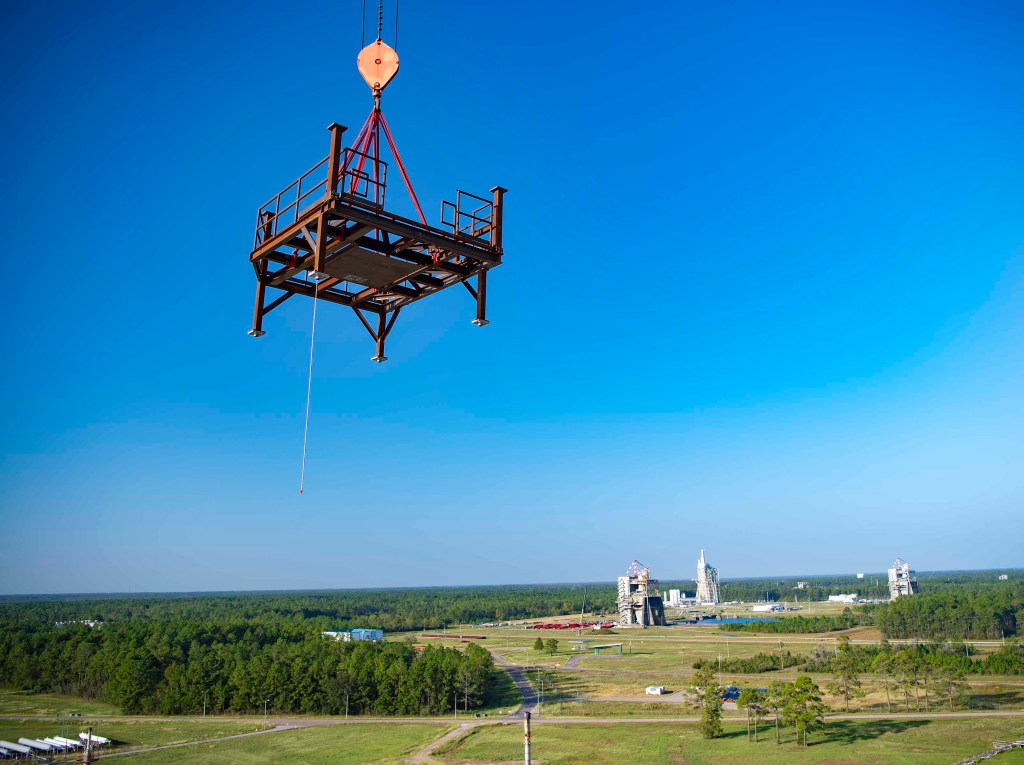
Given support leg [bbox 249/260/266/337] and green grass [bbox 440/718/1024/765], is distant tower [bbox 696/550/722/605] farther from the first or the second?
support leg [bbox 249/260/266/337]

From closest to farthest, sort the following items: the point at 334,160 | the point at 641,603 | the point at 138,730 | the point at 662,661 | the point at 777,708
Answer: the point at 334,160 → the point at 777,708 → the point at 138,730 → the point at 662,661 → the point at 641,603

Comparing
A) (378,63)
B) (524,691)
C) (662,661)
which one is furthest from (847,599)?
(378,63)

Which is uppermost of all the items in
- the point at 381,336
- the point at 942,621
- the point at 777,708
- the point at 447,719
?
the point at 381,336

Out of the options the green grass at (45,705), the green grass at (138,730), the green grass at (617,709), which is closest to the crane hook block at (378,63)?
the green grass at (617,709)

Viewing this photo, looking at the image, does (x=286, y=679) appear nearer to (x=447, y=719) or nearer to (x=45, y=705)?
(x=447, y=719)

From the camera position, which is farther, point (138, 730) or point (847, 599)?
point (847, 599)

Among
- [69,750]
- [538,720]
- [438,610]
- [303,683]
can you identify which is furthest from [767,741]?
[438,610]

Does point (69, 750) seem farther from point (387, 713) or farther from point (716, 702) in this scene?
point (716, 702)

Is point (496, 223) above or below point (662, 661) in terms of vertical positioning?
above

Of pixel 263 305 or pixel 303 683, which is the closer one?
pixel 263 305
